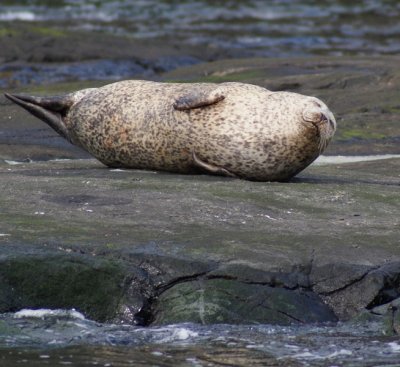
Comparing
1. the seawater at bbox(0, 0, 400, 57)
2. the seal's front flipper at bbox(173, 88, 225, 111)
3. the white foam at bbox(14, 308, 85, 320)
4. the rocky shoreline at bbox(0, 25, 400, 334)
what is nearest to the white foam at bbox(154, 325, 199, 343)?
the rocky shoreline at bbox(0, 25, 400, 334)

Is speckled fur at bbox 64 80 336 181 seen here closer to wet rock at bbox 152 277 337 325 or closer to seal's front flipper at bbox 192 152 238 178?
seal's front flipper at bbox 192 152 238 178

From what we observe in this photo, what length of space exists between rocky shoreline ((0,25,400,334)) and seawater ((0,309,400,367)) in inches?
4.7

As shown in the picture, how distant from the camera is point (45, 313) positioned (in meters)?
5.20

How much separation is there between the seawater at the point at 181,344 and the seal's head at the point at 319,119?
230 cm

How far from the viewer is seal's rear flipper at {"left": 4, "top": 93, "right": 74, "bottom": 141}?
8305 mm

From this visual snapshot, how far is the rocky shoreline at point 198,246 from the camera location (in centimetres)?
527

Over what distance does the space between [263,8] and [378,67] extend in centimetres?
1521

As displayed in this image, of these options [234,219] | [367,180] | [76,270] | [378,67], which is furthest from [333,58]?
[76,270]

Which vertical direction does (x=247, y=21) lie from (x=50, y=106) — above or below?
below

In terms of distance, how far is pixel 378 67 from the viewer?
49.8 ft

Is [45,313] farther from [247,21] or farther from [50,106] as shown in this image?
[247,21]

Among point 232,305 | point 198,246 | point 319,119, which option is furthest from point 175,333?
point 319,119

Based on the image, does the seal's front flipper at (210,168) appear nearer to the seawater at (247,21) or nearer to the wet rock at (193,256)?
the wet rock at (193,256)

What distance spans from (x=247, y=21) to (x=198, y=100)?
20.1m
